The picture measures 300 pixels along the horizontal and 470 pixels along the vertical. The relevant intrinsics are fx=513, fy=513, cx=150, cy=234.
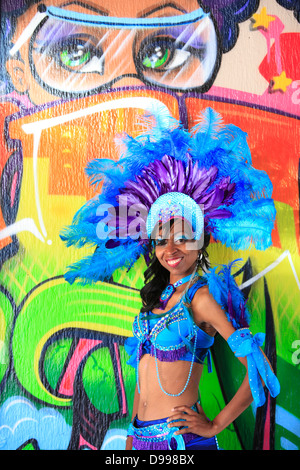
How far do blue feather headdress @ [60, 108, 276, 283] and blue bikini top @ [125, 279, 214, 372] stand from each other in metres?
0.30

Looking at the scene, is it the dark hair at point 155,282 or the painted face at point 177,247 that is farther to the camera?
the dark hair at point 155,282

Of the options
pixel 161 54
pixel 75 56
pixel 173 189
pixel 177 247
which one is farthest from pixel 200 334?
pixel 75 56

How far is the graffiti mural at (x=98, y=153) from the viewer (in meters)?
2.55

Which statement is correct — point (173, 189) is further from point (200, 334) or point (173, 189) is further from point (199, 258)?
point (200, 334)

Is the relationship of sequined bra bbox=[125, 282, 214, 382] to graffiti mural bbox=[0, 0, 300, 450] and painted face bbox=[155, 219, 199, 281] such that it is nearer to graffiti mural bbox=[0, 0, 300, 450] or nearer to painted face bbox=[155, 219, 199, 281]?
painted face bbox=[155, 219, 199, 281]

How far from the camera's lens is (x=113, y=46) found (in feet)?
8.57

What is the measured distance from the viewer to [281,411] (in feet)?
8.28

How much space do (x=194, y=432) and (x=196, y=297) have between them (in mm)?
508

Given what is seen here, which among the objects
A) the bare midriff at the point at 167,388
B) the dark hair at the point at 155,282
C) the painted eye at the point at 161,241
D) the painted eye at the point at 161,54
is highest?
the painted eye at the point at 161,54

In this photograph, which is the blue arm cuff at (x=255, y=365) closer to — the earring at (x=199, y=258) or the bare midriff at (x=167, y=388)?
the bare midriff at (x=167, y=388)

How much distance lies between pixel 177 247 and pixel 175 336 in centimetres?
35

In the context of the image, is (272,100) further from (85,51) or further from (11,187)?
(11,187)

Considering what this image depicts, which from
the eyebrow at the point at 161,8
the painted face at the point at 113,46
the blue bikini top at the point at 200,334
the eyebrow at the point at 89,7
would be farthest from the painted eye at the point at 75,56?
the blue bikini top at the point at 200,334

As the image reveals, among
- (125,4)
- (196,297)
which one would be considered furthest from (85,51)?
(196,297)
